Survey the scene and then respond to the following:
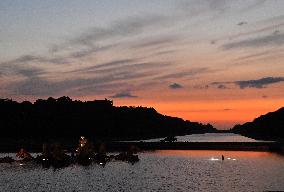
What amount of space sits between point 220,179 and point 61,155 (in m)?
58.9

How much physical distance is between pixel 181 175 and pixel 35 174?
37.2 m

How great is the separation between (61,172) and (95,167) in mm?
16262

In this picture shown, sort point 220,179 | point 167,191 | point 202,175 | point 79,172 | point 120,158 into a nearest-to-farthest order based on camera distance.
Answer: point 167,191 < point 220,179 < point 202,175 < point 79,172 < point 120,158

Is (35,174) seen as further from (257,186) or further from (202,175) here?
(257,186)

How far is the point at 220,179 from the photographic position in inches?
4377

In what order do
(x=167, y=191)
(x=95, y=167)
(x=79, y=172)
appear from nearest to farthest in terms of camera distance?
(x=167, y=191) < (x=79, y=172) < (x=95, y=167)

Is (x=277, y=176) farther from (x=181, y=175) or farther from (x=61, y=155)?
(x=61, y=155)

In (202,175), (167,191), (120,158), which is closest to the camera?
(167,191)

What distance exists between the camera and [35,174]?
125 metres

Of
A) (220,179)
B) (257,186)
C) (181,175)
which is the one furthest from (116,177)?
(257,186)

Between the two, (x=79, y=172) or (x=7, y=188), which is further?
(x=79, y=172)

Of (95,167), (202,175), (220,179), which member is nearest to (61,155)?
(95,167)

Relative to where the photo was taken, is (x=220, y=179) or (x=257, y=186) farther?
(x=220, y=179)

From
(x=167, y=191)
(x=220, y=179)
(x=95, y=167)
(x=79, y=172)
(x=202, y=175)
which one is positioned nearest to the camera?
(x=167, y=191)
